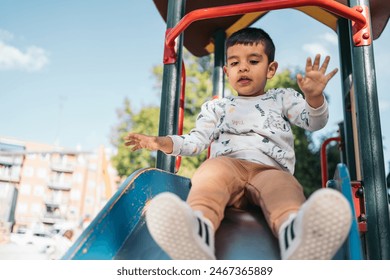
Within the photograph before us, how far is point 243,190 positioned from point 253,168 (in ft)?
0.22

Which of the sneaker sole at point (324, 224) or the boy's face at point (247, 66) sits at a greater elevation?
the boy's face at point (247, 66)

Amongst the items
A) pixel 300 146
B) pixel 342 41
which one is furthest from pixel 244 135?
pixel 300 146

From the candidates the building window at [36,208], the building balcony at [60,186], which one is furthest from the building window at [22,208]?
the building balcony at [60,186]

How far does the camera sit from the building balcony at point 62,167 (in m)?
14.3

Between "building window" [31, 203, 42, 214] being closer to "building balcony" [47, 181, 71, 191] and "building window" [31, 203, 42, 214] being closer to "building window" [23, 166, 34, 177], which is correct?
"building balcony" [47, 181, 71, 191]

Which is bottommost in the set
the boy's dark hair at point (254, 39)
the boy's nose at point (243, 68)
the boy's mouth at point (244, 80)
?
the boy's mouth at point (244, 80)

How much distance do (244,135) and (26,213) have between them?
15170mm

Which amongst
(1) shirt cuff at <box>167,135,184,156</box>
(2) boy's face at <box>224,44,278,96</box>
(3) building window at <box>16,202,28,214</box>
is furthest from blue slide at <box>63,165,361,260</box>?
(3) building window at <box>16,202,28,214</box>

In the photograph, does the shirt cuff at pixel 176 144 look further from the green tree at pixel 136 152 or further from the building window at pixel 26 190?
the building window at pixel 26 190

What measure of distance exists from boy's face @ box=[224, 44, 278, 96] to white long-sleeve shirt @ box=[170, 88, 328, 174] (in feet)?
0.21

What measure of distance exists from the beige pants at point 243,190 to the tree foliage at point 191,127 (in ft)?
19.8

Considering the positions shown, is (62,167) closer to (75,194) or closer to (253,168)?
(75,194)

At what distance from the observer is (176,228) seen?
0.71m

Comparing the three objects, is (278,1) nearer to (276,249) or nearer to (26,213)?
(276,249)
